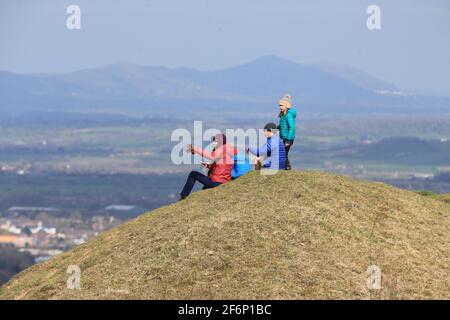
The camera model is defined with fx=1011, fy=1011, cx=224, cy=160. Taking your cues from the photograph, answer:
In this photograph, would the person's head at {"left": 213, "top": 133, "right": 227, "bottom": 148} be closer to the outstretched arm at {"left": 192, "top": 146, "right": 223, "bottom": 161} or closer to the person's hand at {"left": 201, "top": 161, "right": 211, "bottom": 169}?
the outstretched arm at {"left": 192, "top": 146, "right": 223, "bottom": 161}

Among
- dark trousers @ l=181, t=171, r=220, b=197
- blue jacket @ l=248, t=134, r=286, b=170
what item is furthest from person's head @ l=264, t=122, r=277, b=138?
dark trousers @ l=181, t=171, r=220, b=197

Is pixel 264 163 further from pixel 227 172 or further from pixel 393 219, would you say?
pixel 393 219

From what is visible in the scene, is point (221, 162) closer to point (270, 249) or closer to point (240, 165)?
point (240, 165)

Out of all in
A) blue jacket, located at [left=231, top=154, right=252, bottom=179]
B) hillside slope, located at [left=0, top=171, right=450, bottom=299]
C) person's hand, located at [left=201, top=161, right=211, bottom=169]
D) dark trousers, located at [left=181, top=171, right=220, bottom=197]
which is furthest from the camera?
blue jacket, located at [left=231, top=154, right=252, bottom=179]

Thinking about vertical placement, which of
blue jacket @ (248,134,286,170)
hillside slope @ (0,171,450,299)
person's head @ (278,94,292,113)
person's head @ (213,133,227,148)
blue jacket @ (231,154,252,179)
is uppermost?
person's head @ (278,94,292,113)

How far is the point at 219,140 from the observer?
31.8 m

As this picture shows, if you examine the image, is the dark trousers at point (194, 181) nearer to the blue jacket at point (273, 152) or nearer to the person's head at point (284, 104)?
the blue jacket at point (273, 152)

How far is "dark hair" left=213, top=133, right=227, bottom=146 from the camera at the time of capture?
3147 cm

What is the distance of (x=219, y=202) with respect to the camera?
29625mm

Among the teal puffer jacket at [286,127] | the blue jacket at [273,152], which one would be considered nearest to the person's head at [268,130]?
the blue jacket at [273,152]

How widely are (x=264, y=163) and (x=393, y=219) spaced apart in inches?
200
